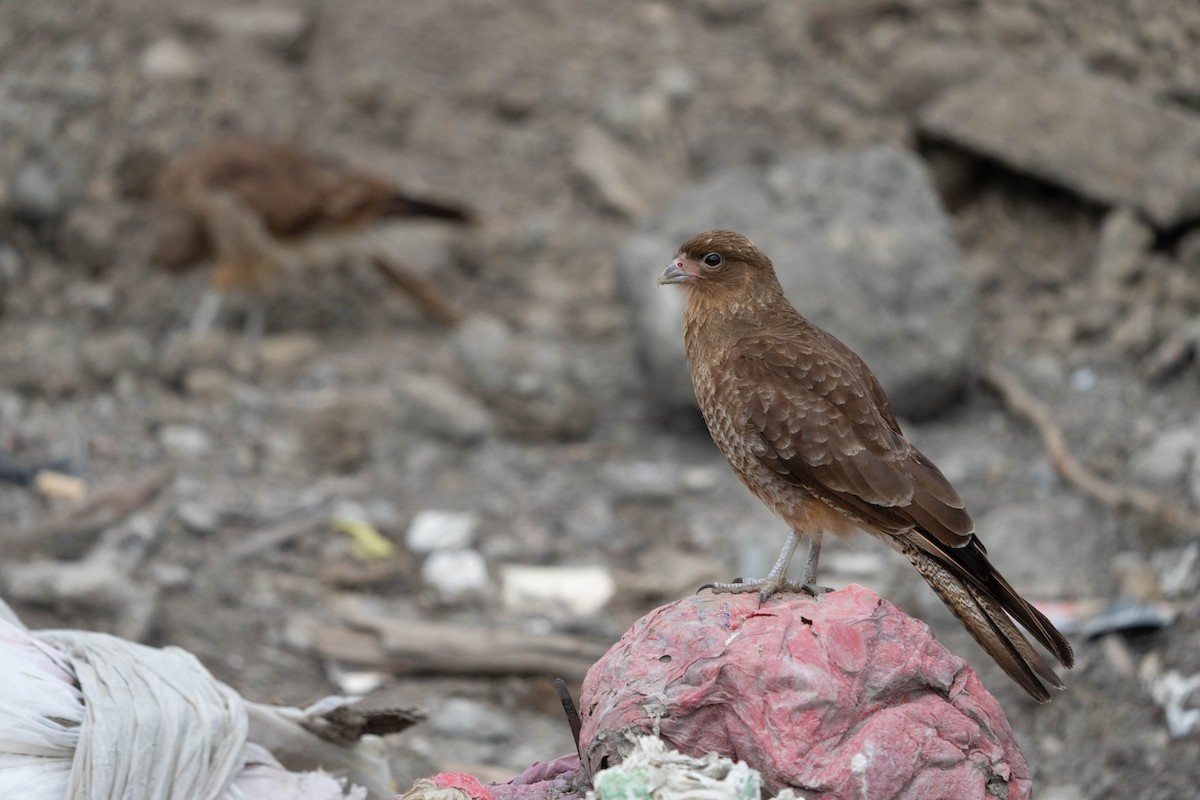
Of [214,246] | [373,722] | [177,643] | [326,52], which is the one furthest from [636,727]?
[326,52]

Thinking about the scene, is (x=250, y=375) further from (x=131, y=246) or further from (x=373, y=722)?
(x=373, y=722)

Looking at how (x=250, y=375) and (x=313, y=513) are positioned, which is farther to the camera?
(x=250, y=375)

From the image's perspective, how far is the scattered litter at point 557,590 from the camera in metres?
5.98

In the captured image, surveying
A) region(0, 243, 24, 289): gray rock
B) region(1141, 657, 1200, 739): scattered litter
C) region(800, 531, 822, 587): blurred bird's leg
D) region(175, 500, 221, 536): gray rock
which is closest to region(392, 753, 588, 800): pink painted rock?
region(800, 531, 822, 587): blurred bird's leg

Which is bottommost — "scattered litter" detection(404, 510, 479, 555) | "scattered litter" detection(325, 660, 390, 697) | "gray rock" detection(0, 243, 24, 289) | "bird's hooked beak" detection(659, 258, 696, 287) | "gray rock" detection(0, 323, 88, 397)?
"scattered litter" detection(404, 510, 479, 555)

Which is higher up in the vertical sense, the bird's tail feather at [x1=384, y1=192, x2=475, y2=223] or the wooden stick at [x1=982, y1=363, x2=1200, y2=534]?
the bird's tail feather at [x1=384, y1=192, x2=475, y2=223]

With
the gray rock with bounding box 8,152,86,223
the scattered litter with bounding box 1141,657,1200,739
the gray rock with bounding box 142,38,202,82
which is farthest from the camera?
the gray rock with bounding box 142,38,202,82

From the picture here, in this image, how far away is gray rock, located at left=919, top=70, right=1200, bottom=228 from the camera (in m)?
7.39

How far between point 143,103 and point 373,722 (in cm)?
647

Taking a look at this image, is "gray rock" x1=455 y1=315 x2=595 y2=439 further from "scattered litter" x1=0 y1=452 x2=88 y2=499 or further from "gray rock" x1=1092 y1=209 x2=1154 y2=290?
"gray rock" x1=1092 y1=209 x2=1154 y2=290

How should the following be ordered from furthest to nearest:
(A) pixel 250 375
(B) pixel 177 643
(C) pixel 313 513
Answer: (A) pixel 250 375, (C) pixel 313 513, (B) pixel 177 643

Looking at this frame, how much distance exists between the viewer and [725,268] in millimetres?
3992

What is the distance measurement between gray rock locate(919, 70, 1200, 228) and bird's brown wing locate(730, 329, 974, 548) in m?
4.42

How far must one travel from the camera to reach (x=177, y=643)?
533cm
